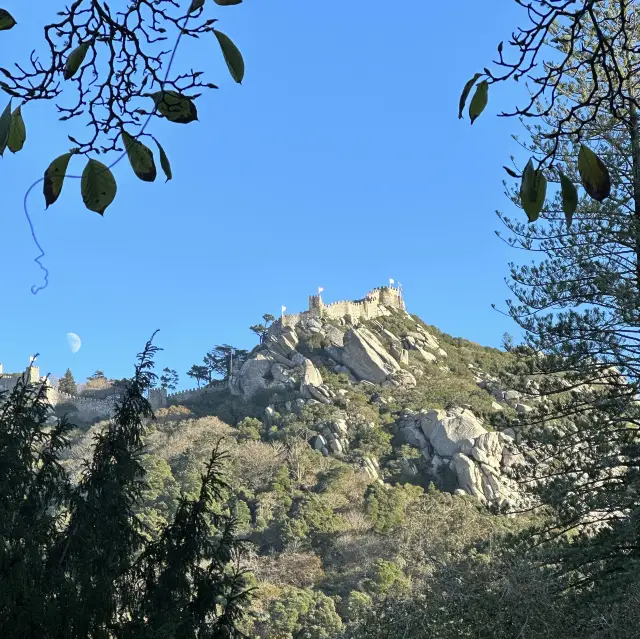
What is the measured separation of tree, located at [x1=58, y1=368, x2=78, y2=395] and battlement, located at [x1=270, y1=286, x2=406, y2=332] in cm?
1632

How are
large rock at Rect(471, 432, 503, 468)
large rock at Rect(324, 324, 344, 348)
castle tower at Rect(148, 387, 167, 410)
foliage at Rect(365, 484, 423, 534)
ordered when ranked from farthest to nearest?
castle tower at Rect(148, 387, 167, 410) < large rock at Rect(324, 324, 344, 348) < large rock at Rect(471, 432, 503, 468) < foliage at Rect(365, 484, 423, 534)

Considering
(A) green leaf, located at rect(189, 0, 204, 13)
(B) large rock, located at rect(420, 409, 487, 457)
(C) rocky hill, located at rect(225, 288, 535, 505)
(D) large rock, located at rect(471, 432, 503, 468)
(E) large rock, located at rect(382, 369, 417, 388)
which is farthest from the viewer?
(E) large rock, located at rect(382, 369, 417, 388)

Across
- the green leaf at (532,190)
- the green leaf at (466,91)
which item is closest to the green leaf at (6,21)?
the green leaf at (466,91)

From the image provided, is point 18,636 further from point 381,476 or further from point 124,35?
point 381,476

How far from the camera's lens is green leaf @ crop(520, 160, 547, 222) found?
1256 millimetres

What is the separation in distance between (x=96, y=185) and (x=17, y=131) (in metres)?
0.28

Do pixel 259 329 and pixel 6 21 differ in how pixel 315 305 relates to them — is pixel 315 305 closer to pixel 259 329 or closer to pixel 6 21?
pixel 259 329

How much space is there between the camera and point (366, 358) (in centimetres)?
4988

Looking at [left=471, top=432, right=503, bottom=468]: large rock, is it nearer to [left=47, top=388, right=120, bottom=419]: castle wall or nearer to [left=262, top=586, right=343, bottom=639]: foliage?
[left=262, top=586, right=343, bottom=639]: foliage

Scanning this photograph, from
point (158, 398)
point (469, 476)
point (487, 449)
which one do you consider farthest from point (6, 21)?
point (158, 398)

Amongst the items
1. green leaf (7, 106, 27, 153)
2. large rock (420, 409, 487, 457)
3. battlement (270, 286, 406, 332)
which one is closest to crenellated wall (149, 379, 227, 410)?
battlement (270, 286, 406, 332)

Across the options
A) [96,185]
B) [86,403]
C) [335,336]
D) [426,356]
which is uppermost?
[426,356]

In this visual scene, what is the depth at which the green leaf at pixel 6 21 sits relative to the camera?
1307 mm

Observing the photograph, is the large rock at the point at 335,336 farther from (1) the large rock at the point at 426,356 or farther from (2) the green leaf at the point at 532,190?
(2) the green leaf at the point at 532,190
